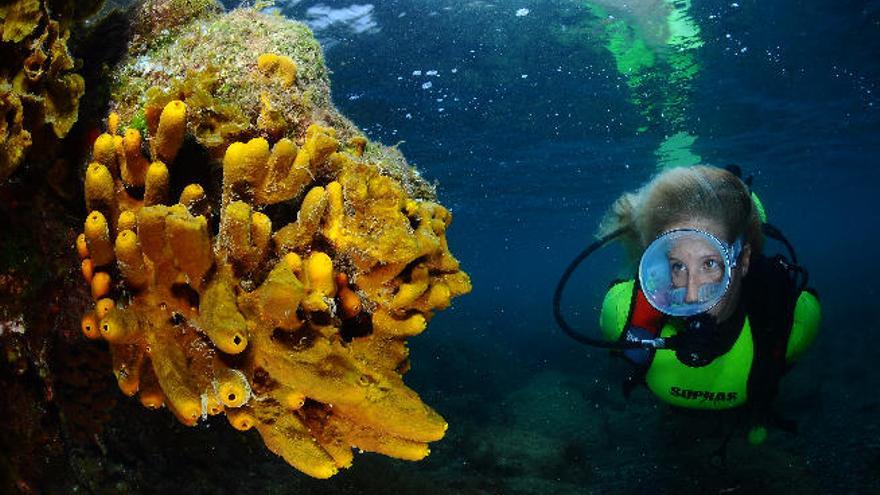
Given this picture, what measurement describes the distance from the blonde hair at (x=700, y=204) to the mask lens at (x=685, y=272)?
0.93 ft

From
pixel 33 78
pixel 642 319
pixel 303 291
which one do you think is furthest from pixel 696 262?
pixel 33 78

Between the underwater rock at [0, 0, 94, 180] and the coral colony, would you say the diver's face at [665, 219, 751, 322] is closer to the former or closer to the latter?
the coral colony

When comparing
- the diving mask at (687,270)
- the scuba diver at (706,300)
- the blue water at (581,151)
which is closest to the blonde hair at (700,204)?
the scuba diver at (706,300)

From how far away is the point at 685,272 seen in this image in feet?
16.3

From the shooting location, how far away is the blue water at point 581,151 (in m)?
7.75

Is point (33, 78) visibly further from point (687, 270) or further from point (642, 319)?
point (642, 319)

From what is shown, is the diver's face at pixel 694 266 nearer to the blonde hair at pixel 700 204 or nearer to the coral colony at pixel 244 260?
the blonde hair at pixel 700 204

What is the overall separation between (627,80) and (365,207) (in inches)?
695

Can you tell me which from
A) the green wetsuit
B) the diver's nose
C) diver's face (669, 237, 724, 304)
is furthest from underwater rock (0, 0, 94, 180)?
the green wetsuit

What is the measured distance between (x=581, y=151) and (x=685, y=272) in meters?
21.5

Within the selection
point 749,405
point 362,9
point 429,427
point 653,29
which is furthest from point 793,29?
point 429,427

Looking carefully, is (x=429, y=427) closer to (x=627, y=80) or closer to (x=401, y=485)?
(x=401, y=485)

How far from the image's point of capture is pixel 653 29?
14.6 meters

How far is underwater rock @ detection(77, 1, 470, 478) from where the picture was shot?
2.05m
